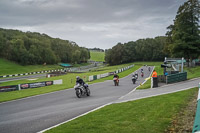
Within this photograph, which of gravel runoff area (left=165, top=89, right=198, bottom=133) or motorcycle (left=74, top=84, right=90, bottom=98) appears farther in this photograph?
motorcycle (left=74, top=84, right=90, bottom=98)

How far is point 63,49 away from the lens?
11244 centimetres

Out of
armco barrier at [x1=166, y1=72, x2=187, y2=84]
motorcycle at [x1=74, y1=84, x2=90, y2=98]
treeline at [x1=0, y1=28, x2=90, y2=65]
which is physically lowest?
motorcycle at [x1=74, y1=84, x2=90, y2=98]

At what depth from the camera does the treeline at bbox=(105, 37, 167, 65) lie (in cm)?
10819

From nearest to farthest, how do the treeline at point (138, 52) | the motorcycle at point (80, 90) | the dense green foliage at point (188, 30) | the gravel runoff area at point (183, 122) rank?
the gravel runoff area at point (183, 122) < the motorcycle at point (80, 90) < the dense green foliage at point (188, 30) < the treeline at point (138, 52)

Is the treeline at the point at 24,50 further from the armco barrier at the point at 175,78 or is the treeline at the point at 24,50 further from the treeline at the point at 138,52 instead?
the armco barrier at the point at 175,78

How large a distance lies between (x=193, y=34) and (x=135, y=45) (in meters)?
83.5

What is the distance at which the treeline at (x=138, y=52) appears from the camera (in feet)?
355

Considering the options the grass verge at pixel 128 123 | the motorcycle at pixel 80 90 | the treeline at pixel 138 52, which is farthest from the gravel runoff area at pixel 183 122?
the treeline at pixel 138 52

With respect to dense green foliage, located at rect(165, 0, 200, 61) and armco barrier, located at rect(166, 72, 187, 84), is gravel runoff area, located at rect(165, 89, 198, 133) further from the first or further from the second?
dense green foliage, located at rect(165, 0, 200, 61)

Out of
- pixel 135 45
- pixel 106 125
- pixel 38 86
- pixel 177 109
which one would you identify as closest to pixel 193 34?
pixel 38 86

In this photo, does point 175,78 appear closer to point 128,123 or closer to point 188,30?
point 128,123

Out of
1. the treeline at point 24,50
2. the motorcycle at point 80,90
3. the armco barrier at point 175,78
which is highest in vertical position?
the treeline at point 24,50

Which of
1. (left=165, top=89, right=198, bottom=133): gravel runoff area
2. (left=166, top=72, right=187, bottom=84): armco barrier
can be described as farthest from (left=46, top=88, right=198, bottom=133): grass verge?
(left=166, top=72, right=187, bottom=84): armco barrier

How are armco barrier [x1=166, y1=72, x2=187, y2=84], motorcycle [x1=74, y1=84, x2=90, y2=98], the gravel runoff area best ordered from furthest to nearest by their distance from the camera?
armco barrier [x1=166, y1=72, x2=187, y2=84] < motorcycle [x1=74, y1=84, x2=90, y2=98] < the gravel runoff area
